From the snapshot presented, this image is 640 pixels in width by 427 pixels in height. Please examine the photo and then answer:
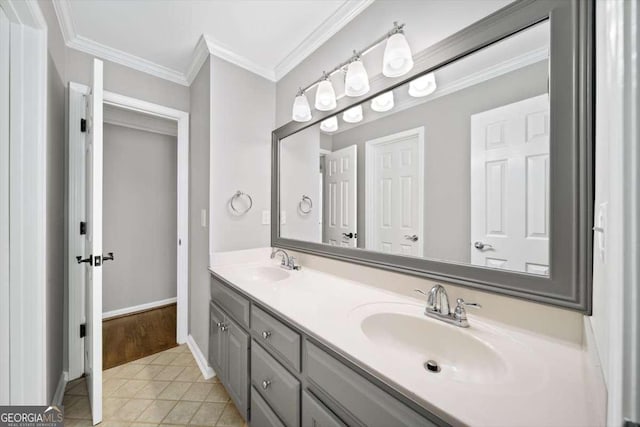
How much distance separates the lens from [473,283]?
918mm

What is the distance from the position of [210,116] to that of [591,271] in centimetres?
210

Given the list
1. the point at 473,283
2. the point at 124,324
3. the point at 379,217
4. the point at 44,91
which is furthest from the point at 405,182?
the point at 124,324

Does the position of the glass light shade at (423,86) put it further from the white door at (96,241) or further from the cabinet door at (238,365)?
the white door at (96,241)

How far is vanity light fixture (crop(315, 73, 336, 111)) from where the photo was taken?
1.52m

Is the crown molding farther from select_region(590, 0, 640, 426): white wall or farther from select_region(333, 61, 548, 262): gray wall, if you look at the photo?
select_region(590, 0, 640, 426): white wall

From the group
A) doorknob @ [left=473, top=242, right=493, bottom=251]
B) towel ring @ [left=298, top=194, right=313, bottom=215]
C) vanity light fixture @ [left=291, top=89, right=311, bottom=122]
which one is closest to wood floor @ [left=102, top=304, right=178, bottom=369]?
towel ring @ [left=298, top=194, right=313, bottom=215]

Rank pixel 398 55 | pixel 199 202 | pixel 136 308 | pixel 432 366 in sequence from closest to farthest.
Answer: pixel 432 366 → pixel 398 55 → pixel 199 202 → pixel 136 308

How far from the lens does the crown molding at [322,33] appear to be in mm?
1401

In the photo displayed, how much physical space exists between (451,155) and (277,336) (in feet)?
3.42

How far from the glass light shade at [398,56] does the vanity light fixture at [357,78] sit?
0.16 meters

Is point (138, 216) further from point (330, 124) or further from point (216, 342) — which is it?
point (330, 124)

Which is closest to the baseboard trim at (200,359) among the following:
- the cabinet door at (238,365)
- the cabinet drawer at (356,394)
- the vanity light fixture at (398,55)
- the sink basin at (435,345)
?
the cabinet door at (238,365)

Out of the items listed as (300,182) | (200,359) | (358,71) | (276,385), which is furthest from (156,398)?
(358,71)

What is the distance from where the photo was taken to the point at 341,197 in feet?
5.03
